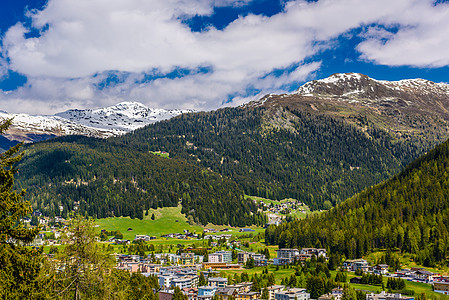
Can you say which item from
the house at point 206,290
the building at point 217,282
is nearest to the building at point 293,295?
the house at point 206,290

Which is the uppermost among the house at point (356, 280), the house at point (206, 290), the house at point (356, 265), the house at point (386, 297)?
the house at point (356, 265)

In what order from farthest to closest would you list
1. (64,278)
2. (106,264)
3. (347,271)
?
(347,271) < (106,264) < (64,278)

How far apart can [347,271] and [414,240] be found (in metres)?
36.9

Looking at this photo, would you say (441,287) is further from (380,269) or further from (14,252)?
(14,252)

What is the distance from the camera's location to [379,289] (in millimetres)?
145750

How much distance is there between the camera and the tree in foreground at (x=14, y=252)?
31.0 meters

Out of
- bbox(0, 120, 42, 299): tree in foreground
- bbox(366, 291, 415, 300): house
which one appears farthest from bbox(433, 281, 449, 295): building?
bbox(0, 120, 42, 299): tree in foreground

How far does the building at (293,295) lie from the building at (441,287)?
1740 inches

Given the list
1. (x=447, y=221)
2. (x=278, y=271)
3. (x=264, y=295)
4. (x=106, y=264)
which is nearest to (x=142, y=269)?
(x=278, y=271)

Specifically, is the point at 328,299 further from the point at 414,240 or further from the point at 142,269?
the point at 142,269

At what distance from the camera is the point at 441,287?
465ft

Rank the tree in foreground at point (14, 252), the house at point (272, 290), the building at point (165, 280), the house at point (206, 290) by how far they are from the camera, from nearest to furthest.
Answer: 1. the tree in foreground at point (14, 252)
2. the house at point (272, 290)
3. the house at point (206, 290)
4. the building at point (165, 280)

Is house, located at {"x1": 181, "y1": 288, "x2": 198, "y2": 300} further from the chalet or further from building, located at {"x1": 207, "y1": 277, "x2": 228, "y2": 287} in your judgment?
the chalet

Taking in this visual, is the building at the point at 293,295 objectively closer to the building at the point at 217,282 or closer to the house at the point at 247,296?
the house at the point at 247,296
